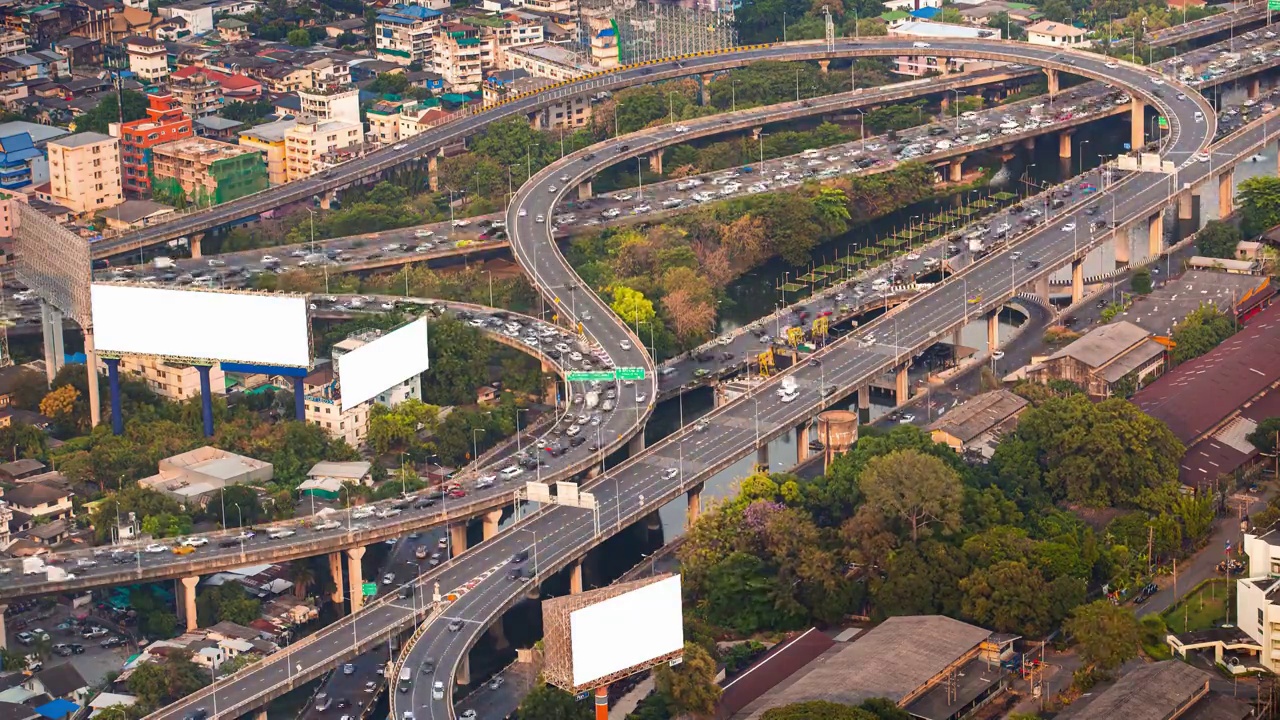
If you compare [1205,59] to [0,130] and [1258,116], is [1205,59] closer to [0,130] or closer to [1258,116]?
[1258,116]

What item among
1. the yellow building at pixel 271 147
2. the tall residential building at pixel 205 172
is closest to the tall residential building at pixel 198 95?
the yellow building at pixel 271 147

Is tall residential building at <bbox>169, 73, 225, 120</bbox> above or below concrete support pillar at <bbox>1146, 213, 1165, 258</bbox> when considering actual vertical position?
above

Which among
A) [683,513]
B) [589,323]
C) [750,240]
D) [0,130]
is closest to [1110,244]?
[750,240]

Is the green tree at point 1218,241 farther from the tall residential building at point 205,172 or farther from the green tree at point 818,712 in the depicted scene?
the green tree at point 818,712

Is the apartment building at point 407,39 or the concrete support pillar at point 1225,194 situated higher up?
the apartment building at point 407,39

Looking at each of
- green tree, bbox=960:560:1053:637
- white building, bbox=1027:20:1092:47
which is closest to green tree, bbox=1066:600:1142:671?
green tree, bbox=960:560:1053:637

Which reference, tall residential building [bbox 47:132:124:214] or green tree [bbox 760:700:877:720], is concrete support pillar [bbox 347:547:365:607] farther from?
tall residential building [bbox 47:132:124:214]

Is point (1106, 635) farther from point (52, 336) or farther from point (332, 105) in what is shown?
point (332, 105)
